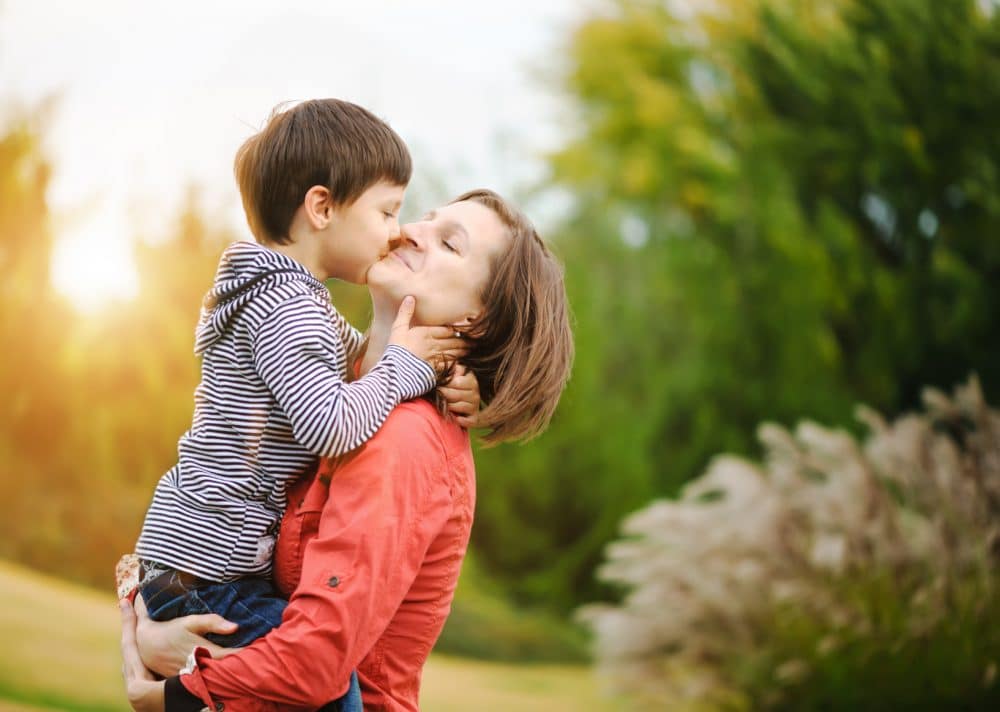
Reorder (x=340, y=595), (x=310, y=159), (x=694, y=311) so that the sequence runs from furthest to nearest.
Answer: (x=694, y=311) → (x=310, y=159) → (x=340, y=595)

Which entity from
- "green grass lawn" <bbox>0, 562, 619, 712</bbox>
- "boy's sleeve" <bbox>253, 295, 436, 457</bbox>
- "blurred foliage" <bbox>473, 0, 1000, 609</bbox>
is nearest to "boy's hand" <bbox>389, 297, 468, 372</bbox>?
"boy's sleeve" <bbox>253, 295, 436, 457</bbox>

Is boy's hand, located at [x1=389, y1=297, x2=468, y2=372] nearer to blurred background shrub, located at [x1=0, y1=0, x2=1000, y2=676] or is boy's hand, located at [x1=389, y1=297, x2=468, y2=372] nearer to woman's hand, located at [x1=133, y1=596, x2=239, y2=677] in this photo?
woman's hand, located at [x1=133, y1=596, x2=239, y2=677]

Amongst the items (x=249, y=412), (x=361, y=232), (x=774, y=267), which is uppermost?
(x=774, y=267)

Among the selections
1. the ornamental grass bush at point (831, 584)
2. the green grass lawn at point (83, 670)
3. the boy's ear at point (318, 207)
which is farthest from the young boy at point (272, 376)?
the ornamental grass bush at point (831, 584)

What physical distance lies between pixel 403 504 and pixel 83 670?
3.02 meters

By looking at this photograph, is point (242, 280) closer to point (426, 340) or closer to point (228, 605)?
point (426, 340)

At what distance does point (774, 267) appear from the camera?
19.4ft

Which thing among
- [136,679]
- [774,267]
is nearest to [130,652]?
[136,679]

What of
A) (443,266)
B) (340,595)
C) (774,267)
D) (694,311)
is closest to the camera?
(340,595)

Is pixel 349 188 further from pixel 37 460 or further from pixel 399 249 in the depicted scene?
pixel 37 460

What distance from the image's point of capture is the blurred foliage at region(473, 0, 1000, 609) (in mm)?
5469

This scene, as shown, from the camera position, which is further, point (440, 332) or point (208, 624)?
point (440, 332)

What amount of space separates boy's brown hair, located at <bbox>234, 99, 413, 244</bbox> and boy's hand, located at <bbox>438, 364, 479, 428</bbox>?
0.39 meters

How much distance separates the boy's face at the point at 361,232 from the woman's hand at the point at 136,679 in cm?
75
